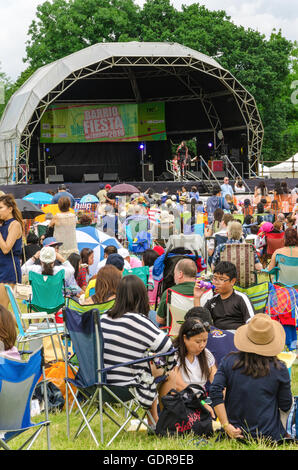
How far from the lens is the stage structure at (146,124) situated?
81.5ft

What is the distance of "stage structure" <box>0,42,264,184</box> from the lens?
24.8m

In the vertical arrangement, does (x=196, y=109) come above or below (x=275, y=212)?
above

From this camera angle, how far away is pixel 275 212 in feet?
45.4

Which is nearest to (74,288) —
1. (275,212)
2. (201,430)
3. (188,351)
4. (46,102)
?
(188,351)

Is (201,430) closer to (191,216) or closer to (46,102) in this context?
(191,216)

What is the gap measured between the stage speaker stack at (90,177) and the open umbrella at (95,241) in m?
18.6

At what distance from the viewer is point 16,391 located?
3559 millimetres

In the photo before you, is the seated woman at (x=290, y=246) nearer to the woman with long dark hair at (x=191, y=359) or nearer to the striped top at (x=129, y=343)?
the woman with long dark hair at (x=191, y=359)

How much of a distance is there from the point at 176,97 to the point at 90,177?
4825 millimetres

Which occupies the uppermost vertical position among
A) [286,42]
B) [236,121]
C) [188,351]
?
[286,42]

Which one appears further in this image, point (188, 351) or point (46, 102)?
point (46, 102)

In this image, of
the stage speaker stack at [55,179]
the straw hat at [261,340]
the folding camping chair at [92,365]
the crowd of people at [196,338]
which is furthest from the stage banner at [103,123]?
the straw hat at [261,340]

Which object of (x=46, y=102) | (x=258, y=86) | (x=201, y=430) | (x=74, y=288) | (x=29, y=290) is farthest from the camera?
(x=258, y=86)

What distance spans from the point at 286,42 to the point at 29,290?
34.4 metres
